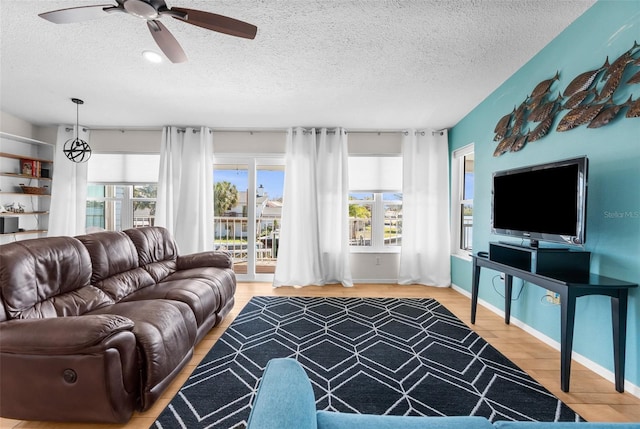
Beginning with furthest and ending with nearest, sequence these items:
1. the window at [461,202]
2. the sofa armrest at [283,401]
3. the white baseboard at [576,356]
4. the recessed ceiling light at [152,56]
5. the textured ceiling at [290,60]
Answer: the window at [461,202], the recessed ceiling light at [152,56], the textured ceiling at [290,60], the white baseboard at [576,356], the sofa armrest at [283,401]

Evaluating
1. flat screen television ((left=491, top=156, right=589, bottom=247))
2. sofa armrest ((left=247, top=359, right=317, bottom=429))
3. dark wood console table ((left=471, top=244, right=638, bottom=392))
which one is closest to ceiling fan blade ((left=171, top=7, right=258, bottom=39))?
sofa armrest ((left=247, top=359, right=317, bottom=429))

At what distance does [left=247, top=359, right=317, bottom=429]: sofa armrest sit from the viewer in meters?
0.71

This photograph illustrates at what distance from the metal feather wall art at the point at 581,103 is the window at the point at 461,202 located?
4.63ft

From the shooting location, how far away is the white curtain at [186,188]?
4535 millimetres

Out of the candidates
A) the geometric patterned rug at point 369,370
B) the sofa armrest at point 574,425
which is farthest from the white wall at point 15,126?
the sofa armrest at point 574,425

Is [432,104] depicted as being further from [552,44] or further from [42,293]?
[42,293]

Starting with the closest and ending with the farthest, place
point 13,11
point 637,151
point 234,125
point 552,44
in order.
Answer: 1. point 637,151
2. point 13,11
3. point 552,44
4. point 234,125

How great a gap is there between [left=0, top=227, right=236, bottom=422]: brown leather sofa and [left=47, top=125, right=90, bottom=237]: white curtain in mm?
2814

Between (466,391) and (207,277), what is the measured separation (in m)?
2.33

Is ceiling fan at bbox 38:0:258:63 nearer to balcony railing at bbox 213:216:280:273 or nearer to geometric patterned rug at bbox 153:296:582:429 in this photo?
geometric patterned rug at bbox 153:296:582:429

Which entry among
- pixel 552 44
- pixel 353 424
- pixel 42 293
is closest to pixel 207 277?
pixel 42 293

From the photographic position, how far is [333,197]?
15.0 feet

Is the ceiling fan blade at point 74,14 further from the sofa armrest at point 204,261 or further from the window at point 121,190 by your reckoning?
the window at point 121,190

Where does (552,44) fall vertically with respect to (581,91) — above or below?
above
